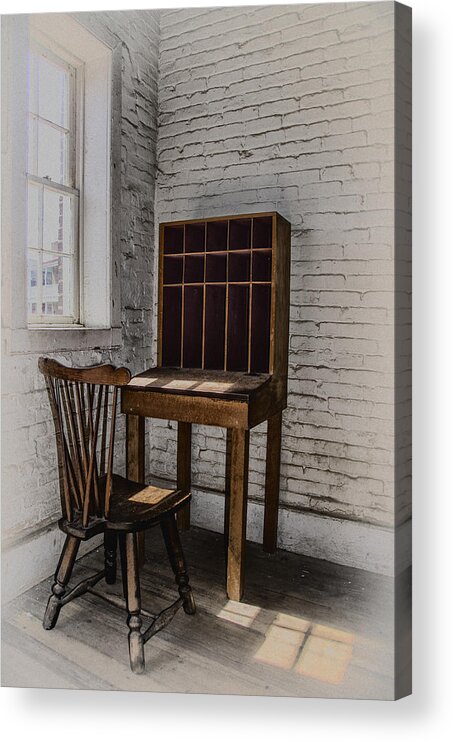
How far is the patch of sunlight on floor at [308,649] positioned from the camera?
154 centimetres

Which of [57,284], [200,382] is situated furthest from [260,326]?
[57,284]

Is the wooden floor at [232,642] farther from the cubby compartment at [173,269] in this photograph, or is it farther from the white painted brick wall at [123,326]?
the cubby compartment at [173,269]

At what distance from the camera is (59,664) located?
1606mm

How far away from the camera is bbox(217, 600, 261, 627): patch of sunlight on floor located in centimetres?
178

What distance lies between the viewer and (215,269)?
2.11m

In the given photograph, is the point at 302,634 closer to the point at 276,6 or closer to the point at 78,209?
the point at 78,209

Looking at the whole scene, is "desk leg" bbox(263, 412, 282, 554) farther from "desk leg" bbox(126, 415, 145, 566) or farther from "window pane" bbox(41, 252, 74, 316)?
"window pane" bbox(41, 252, 74, 316)

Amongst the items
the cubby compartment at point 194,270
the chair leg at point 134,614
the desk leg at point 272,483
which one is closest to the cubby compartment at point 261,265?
the cubby compartment at point 194,270

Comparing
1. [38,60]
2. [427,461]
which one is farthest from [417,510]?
[38,60]

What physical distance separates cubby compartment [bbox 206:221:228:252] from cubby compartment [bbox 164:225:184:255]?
0.50 feet

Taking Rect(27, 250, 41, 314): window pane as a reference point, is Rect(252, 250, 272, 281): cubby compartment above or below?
above

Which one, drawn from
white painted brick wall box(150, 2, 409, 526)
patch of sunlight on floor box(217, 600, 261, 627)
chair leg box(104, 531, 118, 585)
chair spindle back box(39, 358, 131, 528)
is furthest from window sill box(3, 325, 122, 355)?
patch of sunlight on floor box(217, 600, 261, 627)

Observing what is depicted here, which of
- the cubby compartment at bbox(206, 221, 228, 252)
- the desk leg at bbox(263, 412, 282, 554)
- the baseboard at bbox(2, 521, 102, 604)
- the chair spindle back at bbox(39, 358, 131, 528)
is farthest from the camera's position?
the desk leg at bbox(263, 412, 282, 554)

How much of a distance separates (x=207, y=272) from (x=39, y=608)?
1508mm
